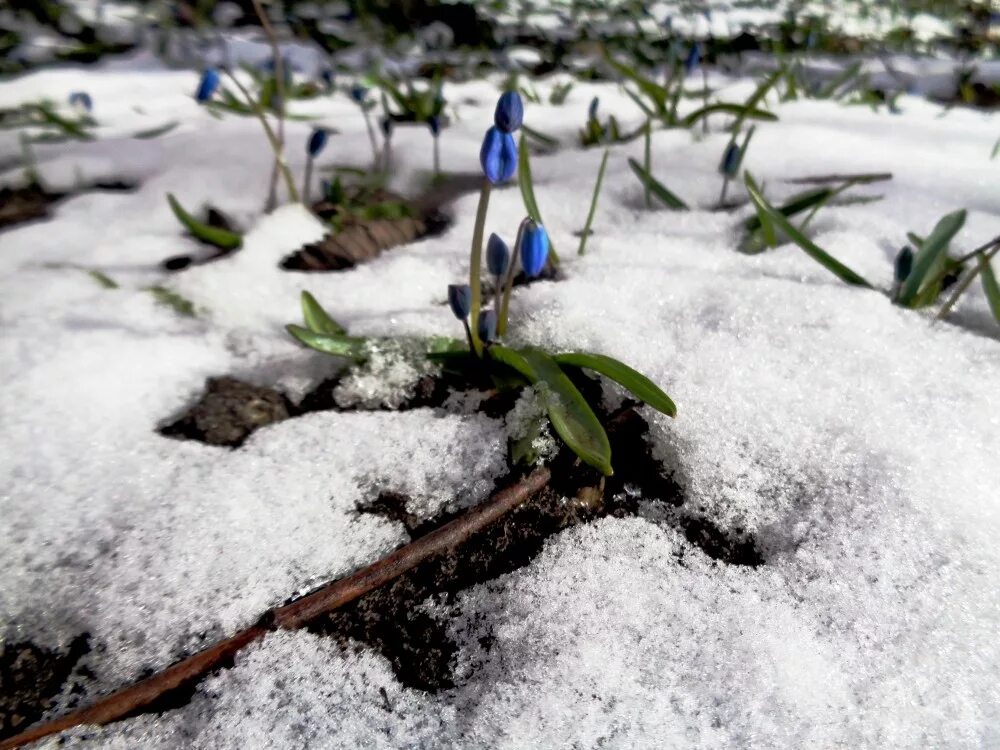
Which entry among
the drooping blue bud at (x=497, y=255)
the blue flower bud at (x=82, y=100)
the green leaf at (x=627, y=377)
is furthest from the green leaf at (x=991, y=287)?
the blue flower bud at (x=82, y=100)

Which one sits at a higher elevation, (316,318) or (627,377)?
(627,377)

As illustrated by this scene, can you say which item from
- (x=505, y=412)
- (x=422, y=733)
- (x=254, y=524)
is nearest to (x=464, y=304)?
(x=505, y=412)

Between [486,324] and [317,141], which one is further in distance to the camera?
[317,141]

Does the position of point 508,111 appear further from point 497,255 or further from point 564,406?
point 564,406

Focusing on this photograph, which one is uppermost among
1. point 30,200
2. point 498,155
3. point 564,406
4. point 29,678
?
point 498,155

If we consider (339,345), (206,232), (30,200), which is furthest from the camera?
(30,200)

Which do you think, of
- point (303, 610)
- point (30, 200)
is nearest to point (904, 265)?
point (303, 610)

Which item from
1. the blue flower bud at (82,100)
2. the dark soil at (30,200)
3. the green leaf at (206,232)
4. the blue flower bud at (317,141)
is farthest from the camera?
the blue flower bud at (82,100)

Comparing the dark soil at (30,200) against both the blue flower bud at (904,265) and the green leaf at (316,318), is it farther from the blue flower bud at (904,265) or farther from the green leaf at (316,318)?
the blue flower bud at (904,265)
